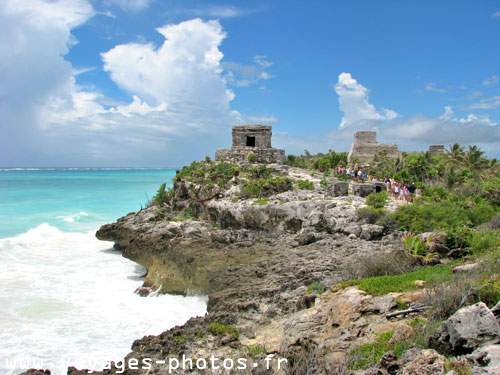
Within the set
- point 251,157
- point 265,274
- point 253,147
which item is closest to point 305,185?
point 251,157

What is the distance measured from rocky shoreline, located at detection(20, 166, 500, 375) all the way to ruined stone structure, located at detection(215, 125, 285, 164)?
254 centimetres

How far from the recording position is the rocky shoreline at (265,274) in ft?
18.3

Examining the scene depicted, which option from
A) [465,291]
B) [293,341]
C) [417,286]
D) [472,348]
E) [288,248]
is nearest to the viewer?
[472,348]

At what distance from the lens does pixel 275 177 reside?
20922mm

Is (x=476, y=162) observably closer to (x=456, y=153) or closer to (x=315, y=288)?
(x=456, y=153)

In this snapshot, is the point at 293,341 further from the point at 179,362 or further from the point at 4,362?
the point at 4,362

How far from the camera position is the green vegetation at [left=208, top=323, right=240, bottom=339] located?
24.2 feet

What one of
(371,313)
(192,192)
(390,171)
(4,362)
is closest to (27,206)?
(192,192)

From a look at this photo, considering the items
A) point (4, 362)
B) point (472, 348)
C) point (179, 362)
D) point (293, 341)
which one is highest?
point (472, 348)

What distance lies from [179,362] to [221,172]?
15470 millimetres

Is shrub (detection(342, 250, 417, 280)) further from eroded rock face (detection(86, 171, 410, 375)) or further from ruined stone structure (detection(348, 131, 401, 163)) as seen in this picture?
ruined stone structure (detection(348, 131, 401, 163))

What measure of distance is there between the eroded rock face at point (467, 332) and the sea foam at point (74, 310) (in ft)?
24.0

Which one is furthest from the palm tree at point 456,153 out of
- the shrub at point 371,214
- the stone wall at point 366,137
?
the shrub at point 371,214

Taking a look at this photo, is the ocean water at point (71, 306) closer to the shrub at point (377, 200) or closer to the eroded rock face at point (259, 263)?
the eroded rock face at point (259, 263)
